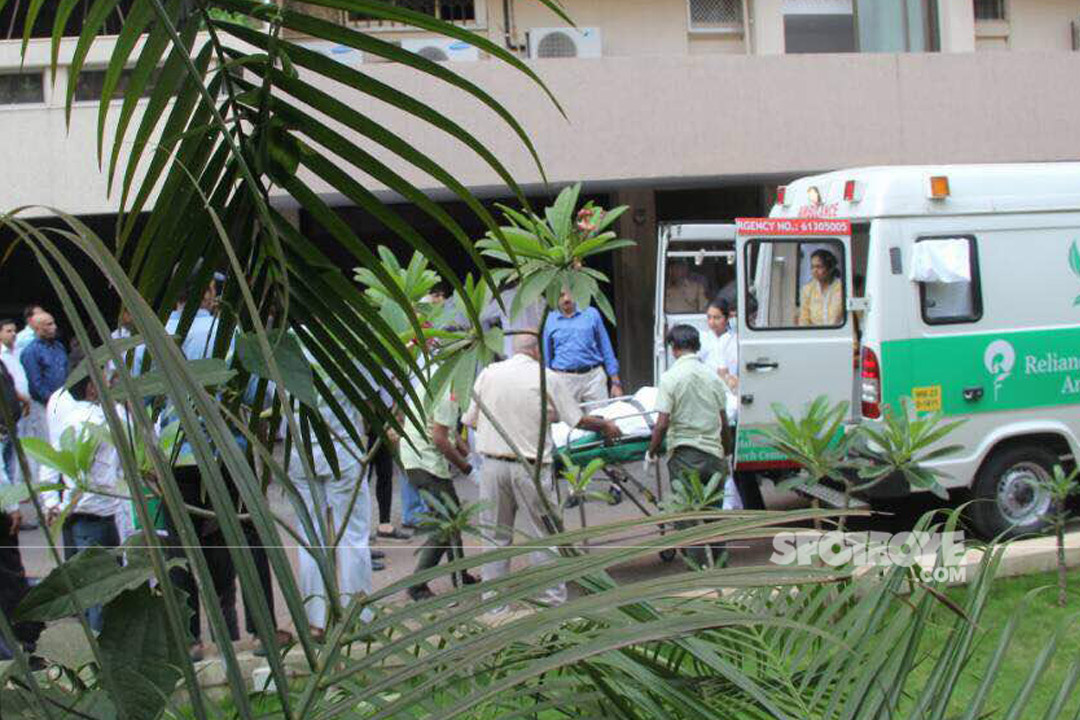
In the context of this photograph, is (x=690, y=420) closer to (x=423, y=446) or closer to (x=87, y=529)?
(x=423, y=446)

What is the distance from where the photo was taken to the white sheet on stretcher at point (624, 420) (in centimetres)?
742

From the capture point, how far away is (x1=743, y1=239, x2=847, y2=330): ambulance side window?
26.9ft

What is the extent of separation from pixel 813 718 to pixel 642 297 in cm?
1352

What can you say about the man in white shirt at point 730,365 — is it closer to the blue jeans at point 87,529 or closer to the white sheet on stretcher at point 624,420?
the white sheet on stretcher at point 624,420

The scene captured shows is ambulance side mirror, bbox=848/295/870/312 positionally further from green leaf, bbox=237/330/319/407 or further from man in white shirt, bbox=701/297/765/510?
green leaf, bbox=237/330/319/407

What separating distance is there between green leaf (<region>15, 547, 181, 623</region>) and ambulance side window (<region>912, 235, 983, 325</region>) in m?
7.36

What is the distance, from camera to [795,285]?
8391mm

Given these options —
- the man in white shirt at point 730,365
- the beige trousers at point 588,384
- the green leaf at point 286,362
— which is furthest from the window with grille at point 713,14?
the green leaf at point 286,362

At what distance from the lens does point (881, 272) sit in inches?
307

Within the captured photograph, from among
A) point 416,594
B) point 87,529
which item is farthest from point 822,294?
point 416,594

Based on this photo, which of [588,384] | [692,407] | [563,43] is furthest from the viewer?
[563,43]

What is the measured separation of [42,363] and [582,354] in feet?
13.7

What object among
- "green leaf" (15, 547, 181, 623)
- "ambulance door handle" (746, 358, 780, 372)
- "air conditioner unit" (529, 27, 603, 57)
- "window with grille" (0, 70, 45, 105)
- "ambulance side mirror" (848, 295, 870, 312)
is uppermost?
"air conditioner unit" (529, 27, 603, 57)

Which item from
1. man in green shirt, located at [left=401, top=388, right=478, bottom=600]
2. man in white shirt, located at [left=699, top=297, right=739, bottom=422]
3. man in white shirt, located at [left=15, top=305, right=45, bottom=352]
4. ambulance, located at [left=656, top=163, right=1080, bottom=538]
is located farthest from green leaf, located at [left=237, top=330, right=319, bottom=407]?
man in white shirt, located at [left=15, top=305, right=45, bottom=352]
